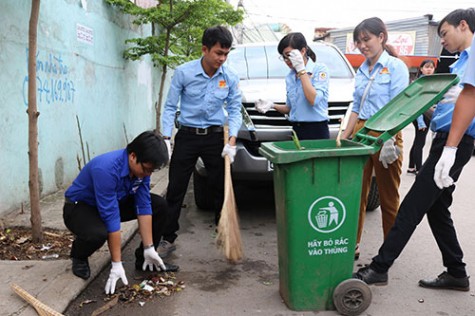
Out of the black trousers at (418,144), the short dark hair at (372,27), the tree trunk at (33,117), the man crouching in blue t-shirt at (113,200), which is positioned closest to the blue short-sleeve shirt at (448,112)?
the short dark hair at (372,27)

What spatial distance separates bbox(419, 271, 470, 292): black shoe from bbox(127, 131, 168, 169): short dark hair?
209 centimetres

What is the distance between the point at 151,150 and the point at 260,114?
1.94m

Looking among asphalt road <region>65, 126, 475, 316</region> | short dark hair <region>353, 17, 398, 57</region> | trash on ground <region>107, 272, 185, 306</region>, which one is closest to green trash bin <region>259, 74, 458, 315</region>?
asphalt road <region>65, 126, 475, 316</region>

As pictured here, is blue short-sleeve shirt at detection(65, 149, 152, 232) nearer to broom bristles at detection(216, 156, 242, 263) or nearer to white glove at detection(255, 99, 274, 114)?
broom bristles at detection(216, 156, 242, 263)

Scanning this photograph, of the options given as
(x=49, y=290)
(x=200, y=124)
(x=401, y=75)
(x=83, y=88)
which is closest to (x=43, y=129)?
(x=83, y=88)

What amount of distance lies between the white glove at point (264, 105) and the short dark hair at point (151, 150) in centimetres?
165

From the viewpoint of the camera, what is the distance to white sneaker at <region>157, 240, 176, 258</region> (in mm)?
3800

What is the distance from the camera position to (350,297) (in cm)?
280

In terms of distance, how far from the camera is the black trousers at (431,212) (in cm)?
296

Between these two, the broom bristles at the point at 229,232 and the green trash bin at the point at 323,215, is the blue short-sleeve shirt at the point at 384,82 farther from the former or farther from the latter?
the broom bristles at the point at 229,232

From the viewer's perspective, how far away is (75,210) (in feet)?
9.93

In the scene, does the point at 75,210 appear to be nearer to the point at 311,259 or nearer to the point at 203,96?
the point at 203,96

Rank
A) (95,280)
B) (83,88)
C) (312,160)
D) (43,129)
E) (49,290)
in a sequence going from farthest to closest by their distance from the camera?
(83,88)
(43,129)
(95,280)
(49,290)
(312,160)

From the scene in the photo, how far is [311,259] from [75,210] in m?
1.59
